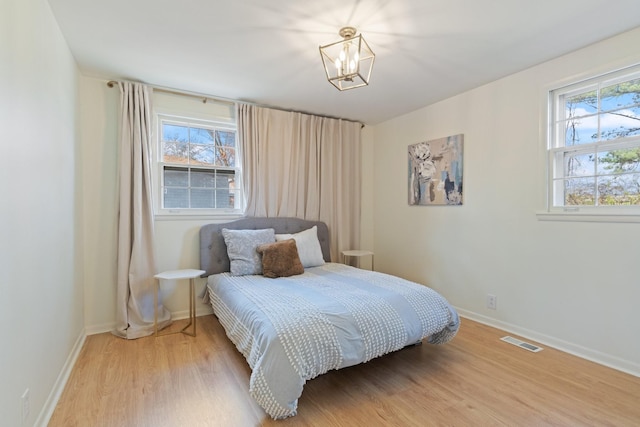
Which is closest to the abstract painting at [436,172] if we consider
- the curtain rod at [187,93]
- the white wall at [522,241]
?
the white wall at [522,241]

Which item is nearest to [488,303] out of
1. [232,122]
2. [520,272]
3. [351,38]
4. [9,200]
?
[520,272]

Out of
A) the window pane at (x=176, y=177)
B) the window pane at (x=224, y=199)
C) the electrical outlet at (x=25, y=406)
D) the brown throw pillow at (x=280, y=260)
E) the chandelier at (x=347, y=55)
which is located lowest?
the electrical outlet at (x=25, y=406)

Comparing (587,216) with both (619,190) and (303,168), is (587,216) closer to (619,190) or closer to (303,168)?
(619,190)

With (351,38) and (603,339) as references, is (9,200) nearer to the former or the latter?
(351,38)

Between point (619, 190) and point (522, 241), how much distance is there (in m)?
0.76

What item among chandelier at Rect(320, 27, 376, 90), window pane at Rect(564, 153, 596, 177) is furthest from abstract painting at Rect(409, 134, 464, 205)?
chandelier at Rect(320, 27, 376, 90)

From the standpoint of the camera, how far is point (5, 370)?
1225 millimetres

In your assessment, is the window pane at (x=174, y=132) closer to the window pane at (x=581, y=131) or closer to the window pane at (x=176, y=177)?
the window pane at (x=176, y=177)

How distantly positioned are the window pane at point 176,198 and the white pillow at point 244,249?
21.4 inches

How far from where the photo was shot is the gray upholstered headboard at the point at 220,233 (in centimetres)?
324

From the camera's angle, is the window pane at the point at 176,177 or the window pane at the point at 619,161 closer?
the window pane at the point at 619,161

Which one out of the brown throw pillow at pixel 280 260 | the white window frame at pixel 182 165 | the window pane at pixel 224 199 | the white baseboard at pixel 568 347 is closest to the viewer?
the white baseboard at pixel 568 347

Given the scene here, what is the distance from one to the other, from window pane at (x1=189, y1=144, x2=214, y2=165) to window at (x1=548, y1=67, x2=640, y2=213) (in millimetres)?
3318

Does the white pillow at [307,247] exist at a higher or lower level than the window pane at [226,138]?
lower
